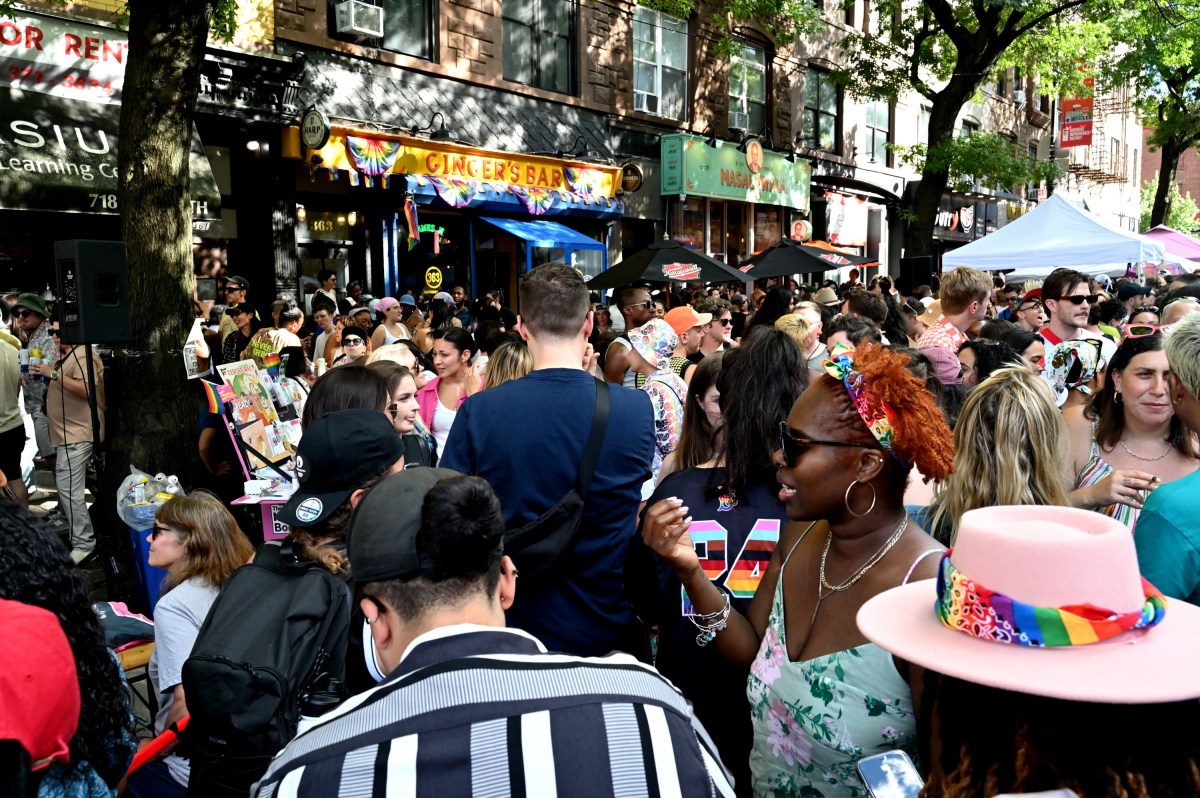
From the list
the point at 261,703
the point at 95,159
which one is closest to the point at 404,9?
the point at 95,159

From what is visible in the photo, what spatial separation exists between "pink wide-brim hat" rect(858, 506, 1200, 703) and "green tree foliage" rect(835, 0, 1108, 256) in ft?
61.6

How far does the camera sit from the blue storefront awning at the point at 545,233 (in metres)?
16.8

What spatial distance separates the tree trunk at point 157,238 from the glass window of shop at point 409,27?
843 cm

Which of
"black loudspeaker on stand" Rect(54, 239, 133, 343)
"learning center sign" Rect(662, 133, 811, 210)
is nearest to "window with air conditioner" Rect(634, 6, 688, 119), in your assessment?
"learning center sign" Rect(662, 133, 811, 210)

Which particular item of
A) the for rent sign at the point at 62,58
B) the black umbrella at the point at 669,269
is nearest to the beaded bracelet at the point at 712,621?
the black umbrella at the point at 669,269

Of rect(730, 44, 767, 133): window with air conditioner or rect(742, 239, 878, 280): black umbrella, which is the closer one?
rect(742, 239, 878, 280): black umbrella

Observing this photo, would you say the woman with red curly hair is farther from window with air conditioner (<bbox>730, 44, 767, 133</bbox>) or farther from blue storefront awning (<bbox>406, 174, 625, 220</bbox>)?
window with air conditioner (<bbox>730, 44, 767, 133</bbox>)

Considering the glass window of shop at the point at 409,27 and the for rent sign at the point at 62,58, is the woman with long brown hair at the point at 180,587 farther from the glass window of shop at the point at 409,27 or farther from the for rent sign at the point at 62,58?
the glass window of shop at the point at 409,27

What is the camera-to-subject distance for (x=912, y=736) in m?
2.20

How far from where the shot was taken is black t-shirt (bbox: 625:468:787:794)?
3.11m

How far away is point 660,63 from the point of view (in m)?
20.7

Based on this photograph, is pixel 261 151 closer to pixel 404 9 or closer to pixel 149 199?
pixel 404 9

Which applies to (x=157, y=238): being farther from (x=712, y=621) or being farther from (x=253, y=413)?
(x=712, y=621)

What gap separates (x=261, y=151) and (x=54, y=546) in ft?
40.1
